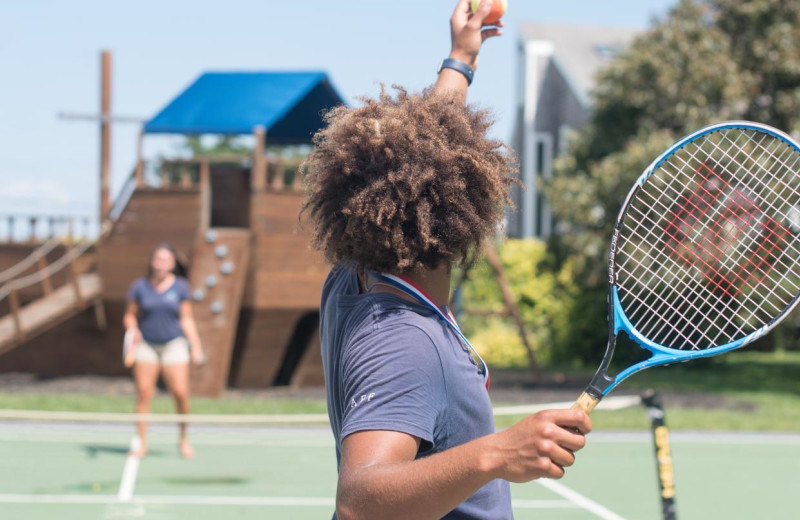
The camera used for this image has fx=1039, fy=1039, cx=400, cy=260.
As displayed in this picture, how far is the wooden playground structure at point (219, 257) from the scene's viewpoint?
593 inches

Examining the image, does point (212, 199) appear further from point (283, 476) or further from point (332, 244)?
point (332, 244)

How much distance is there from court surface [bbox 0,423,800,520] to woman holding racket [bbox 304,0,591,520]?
5441 mm

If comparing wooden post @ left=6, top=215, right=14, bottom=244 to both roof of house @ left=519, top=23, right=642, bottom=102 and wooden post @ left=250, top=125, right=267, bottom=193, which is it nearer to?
wooden post @ left=250, top=125, right=267, bottom=193

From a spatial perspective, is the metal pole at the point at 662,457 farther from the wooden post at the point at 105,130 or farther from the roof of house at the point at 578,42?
the roof of house at the point at 578,42

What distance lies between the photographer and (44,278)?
57.6 feet

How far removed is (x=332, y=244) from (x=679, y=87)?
1618 centimetres

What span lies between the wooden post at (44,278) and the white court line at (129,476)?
870cm

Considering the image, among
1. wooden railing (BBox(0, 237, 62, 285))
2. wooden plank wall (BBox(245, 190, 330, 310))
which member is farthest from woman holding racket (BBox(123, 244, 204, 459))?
wooden railing (BBox(0, 237, 62, 285))

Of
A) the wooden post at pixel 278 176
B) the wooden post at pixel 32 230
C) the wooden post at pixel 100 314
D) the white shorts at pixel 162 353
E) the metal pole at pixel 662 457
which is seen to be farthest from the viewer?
the wooden post at pixel 32 230

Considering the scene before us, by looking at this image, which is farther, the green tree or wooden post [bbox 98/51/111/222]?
wooden post [bbox 98/51/111/222]

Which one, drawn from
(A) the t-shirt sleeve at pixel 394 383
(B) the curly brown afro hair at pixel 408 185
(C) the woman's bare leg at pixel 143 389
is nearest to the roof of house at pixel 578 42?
(C) the woman's bare leg at pixel 143 389

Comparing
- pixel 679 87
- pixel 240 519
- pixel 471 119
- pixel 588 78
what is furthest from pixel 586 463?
pixel 588 78

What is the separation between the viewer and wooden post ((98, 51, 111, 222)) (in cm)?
1794

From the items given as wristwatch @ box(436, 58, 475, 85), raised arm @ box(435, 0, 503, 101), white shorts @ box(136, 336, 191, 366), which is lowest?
white shorts @ box(136, 336, 191, 366)
